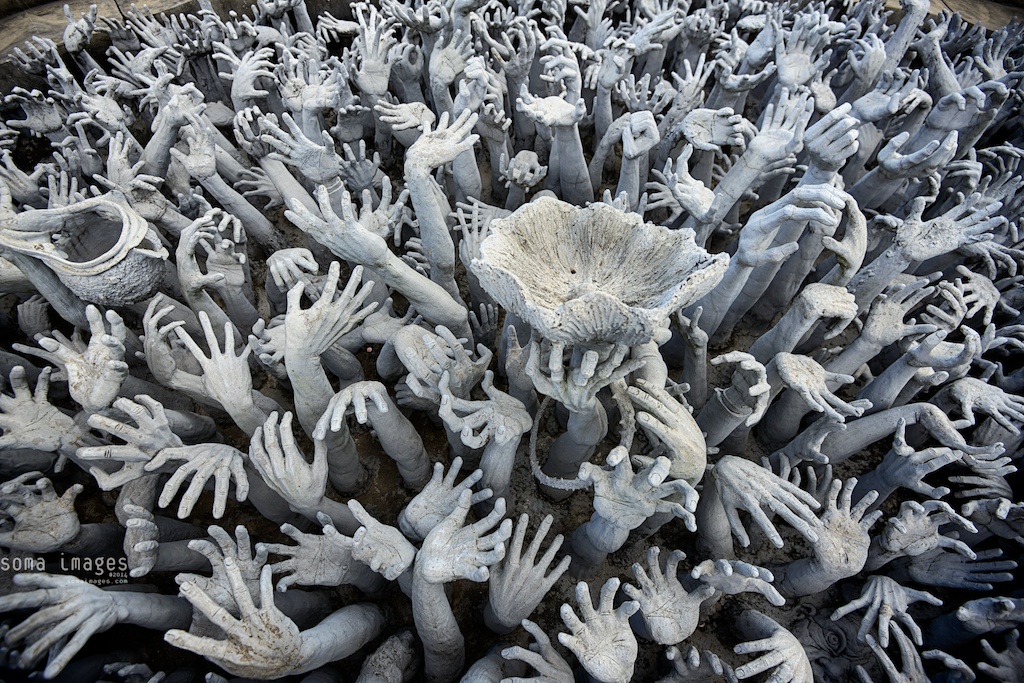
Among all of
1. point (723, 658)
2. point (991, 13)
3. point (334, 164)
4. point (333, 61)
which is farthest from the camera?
point (991, 13)

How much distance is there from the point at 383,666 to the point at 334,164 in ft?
8.70

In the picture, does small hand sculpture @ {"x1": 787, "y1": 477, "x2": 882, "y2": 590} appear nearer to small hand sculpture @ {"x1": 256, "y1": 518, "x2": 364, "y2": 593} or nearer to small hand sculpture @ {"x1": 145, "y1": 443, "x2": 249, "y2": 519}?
small hand sculpture @ {"x1": 256, "y1": 518, "x2": 364, "y2": 593}

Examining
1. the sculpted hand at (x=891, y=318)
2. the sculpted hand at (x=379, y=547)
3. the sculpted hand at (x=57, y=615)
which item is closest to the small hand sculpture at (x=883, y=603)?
the sculpted hand at (x=891, y=318)

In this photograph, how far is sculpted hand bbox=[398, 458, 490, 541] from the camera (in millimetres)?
2283

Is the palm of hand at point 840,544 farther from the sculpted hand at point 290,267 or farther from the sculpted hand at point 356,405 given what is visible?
the sculpted hand at point 290,267

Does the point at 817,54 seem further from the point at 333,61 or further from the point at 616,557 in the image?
the point at 616,557

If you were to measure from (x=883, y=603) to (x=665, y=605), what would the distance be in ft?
3.44

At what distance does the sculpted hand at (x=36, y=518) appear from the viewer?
86.1 inches

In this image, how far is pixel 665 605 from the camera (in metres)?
2.32

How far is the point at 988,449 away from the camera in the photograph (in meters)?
2.68

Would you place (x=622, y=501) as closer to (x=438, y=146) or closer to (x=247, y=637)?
(x=247, y=637)

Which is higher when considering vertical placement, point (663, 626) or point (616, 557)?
point (663, 626)

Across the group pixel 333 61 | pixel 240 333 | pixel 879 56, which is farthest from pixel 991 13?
pixel 240 333

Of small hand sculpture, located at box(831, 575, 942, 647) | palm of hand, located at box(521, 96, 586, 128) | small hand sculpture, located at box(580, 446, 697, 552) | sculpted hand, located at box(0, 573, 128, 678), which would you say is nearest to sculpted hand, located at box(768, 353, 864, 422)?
small hand sculpture, located at box(831, 575, 942, 647)
